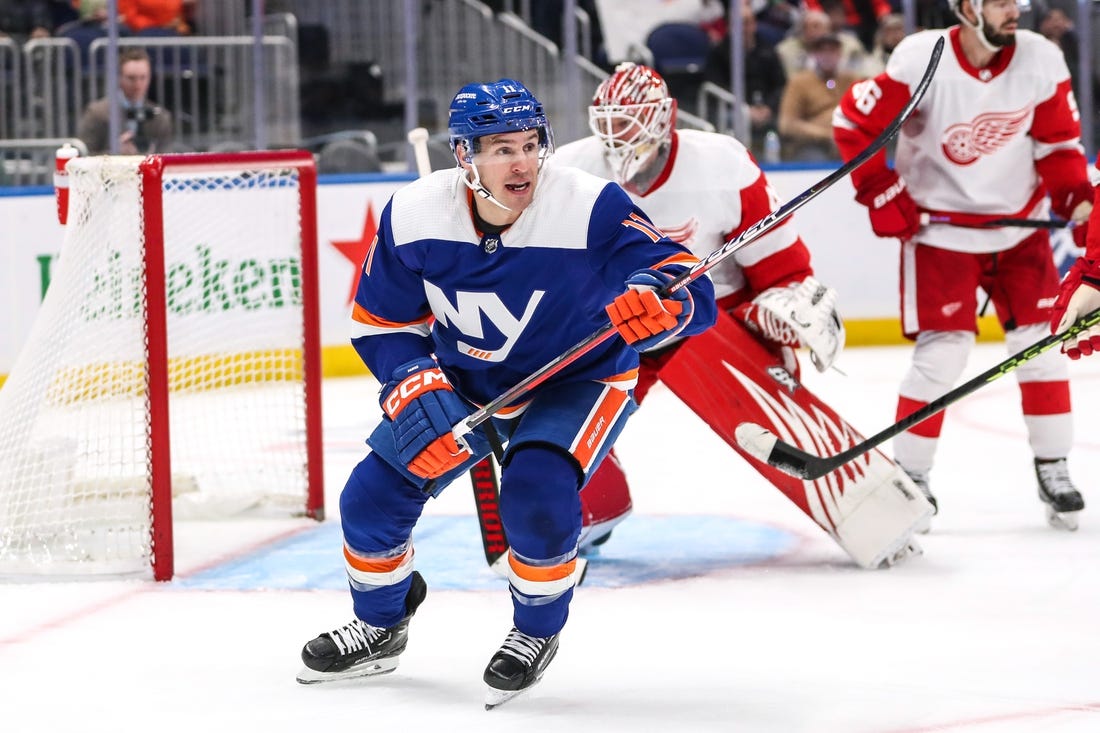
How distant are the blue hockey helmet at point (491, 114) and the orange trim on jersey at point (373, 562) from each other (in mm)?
621

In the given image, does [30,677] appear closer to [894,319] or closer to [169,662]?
[169,662]

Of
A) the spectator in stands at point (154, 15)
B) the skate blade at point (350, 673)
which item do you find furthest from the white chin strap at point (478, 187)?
the spectator in stands at point (154, 15)

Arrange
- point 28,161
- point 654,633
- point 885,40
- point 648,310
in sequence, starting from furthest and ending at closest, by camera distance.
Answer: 1. point 885,40
2. point 28,161
3. point 654,633
4. point 648,310

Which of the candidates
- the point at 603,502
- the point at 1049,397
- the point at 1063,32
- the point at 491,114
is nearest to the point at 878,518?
the point at 603,502

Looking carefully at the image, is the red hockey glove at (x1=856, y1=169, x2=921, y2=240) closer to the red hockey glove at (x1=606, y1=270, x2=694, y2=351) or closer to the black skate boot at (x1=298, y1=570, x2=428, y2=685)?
the red hockey glove at (x1=606, y1=270, x2=694, y2=351)

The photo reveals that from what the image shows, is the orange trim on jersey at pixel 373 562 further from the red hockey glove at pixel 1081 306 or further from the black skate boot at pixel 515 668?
the red hockey glove at pixel 1081 306

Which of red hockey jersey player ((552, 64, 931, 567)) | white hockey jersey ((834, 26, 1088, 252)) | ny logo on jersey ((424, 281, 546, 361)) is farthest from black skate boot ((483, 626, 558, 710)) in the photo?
white hockey jersey ((834, 26, 1088, 252))

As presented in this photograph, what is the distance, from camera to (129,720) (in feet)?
7.44

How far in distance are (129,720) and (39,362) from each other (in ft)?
3.82

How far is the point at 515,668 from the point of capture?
2.27 m

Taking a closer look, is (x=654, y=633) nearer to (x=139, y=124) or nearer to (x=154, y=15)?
(x=139, y=124)

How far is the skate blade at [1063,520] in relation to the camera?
3.41 meters

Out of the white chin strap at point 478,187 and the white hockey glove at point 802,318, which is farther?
the white hockey glove at point 802,318

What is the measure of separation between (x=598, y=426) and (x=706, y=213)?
918 mm
